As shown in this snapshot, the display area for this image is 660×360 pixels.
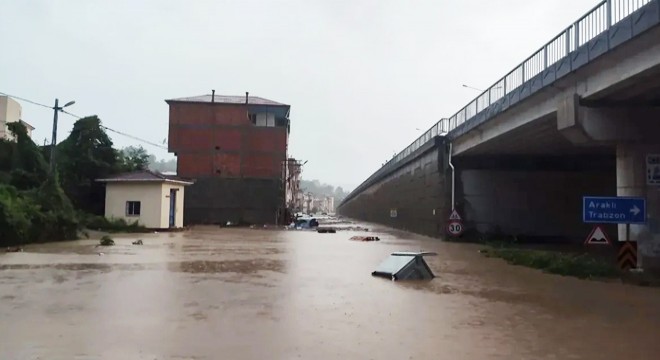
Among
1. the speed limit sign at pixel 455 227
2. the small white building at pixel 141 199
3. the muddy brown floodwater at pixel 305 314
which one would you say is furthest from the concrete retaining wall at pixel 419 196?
the muddy brown floodwater at pixel 305 314

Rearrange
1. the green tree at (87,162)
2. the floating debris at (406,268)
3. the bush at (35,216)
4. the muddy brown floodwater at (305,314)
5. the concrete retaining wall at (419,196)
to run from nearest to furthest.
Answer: the muddy brown floodwater at (305,314) → the floating debris at (406,268) → the bush at (35,216) → the concrete retaining wall at (419,196) → the green tree at (87,162)

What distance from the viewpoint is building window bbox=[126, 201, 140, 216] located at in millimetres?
38969

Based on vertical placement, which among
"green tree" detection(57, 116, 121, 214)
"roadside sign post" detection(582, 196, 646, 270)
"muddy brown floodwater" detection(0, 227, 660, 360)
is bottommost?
"muddy brown floodwater" detection(0, 227, 660, 360)

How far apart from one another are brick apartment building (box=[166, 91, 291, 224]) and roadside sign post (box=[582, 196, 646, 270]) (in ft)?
132

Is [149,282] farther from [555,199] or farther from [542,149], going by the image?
[555,199]

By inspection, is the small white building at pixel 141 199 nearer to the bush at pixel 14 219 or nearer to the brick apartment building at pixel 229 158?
the bush at pixel 14 219

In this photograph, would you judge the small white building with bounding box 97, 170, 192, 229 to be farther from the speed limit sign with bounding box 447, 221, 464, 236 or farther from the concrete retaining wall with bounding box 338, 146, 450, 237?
the speed limit sign with bounding box 447, 221, 464, 236

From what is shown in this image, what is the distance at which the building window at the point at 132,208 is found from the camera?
38969 millimetres

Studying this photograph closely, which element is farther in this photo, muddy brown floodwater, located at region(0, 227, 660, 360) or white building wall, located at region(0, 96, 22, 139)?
white building wall, located at region(0, 96, 22, 139)

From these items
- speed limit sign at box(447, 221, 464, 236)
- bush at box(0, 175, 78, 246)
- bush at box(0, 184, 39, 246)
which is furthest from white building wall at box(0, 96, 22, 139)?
speed limit sign at box(447, 221, 464, 236)

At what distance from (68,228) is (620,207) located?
79.3 ft

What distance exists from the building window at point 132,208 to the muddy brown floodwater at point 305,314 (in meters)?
21.9

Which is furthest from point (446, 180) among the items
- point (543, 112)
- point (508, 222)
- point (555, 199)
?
point (543, 112)

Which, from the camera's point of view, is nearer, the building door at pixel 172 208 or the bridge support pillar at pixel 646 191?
the bridge support pillar at pixel 646 191
